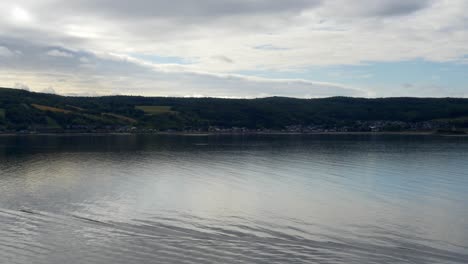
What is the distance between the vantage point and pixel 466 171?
235 feet

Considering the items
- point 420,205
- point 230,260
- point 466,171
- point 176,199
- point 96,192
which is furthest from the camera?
point 466,171

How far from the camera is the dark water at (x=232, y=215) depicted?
27984 mm

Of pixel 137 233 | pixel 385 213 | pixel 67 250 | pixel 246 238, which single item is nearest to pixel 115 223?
pixel 137 233

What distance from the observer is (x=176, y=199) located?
46.5 metres

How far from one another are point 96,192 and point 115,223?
15.8 meters

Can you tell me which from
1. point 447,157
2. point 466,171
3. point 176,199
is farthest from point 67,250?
point 447,157

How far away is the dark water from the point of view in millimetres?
27984

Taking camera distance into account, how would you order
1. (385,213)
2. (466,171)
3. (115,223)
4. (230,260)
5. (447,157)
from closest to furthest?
(230,260), (115,223), (385,213), (466,171), (447,157)

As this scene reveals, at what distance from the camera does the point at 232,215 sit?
127ft

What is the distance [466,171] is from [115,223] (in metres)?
57.6

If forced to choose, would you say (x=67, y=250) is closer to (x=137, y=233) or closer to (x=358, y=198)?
(x=137, y=233)

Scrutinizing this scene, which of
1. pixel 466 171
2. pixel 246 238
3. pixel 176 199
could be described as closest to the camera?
pixel 246 238

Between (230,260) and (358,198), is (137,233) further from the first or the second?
(358,198)

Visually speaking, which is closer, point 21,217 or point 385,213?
point 21,217
